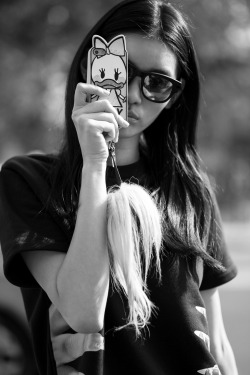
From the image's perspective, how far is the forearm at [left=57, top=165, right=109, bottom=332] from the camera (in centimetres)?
157

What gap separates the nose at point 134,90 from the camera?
182cm

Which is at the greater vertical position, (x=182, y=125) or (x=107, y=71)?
(x=107, y=71)

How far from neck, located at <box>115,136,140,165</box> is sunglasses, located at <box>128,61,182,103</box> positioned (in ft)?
0.60

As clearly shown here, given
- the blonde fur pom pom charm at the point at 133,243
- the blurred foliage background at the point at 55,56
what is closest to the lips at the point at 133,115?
the blonde fur pom pom charm at the point at 133,243

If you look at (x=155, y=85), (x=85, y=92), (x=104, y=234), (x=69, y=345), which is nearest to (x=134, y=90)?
(x=155, y=85)

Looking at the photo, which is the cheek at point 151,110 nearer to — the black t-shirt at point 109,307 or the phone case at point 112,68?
the phone case at point 112,68

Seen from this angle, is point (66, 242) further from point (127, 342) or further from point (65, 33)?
point (65, 33)

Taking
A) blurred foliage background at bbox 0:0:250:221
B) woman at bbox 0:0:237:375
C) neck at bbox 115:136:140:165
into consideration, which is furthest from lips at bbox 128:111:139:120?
blurred foliage background at bbox 0:0:250:221

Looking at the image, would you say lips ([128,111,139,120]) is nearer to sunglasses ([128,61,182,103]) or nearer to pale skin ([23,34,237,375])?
sunglasses ([128,61,182,103])

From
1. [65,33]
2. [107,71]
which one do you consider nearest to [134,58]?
[107,71]

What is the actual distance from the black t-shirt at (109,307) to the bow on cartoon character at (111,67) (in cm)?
30

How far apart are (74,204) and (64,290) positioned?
28 cm

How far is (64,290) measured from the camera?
1579mm

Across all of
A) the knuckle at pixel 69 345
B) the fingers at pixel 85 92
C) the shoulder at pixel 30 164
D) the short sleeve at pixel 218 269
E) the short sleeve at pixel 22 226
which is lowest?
the knuckle at pixel 69 345
